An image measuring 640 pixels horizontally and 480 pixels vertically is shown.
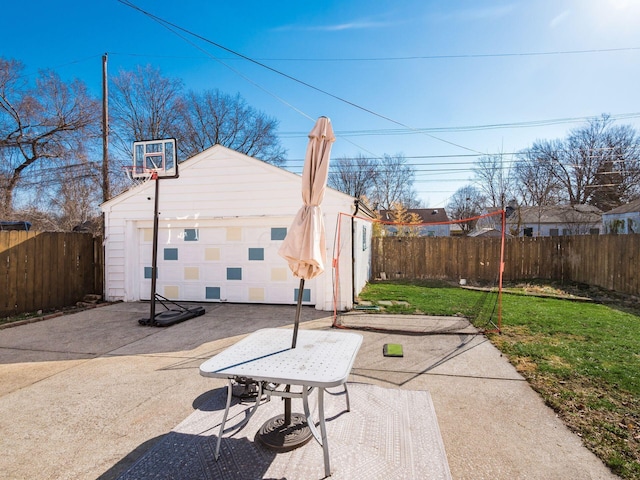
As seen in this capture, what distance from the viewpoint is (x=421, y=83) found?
11266mm

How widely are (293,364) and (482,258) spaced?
11.3m

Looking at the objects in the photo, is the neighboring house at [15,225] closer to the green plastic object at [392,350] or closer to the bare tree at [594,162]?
the green plastic object at [392,350]

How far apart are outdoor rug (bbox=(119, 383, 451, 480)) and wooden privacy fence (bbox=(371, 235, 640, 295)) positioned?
31.9ft

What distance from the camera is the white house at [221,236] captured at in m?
7.23

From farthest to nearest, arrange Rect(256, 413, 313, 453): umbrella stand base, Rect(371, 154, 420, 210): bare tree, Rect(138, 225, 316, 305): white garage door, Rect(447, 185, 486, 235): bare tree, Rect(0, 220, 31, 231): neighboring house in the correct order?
1. Rect(447, 185, 486, 235): bare tree
2. Rect(371, 154, 420, 210): bare tree
3. Rect(0, 220, 31, 231): neighboring house
4. Rect(138, 225, 316, 305): white garage door
5. Rect(256, 413, 313, 453): umbrella stand base

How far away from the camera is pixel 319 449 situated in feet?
8.14

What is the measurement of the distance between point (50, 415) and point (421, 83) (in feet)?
39.4

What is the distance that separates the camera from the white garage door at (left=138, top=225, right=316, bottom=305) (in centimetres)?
760

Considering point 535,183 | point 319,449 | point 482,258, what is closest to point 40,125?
point 319,449

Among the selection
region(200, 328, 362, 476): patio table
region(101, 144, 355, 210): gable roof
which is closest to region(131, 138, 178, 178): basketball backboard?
region(101, 144, 355, 210): gable roof

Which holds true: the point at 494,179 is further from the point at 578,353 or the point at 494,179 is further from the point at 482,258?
the point at 578,353

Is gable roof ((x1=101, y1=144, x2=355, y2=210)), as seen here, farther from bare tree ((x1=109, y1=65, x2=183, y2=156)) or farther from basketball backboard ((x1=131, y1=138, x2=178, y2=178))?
bare tree ((x1=109, y1=65, x2=183, y2=156))

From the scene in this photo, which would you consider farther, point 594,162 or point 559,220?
point 559,220

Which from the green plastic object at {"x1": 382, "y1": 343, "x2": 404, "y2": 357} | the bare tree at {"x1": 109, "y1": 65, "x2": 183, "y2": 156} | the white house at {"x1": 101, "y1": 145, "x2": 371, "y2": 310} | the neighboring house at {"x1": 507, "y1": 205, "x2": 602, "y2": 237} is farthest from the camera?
the neighboring house at {"x1": 507, "y1": 205, "x2": 602, "y2": 237}
